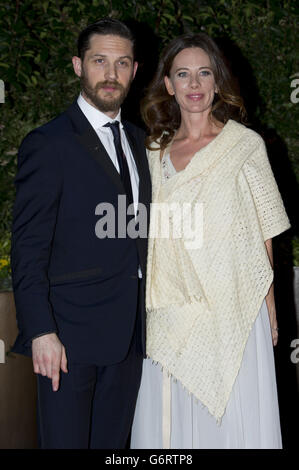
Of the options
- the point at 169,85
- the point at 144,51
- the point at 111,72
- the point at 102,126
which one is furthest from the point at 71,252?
the point at 144,51

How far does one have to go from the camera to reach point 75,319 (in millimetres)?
1828

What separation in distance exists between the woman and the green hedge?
1.13 meters

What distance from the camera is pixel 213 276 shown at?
1.99 meters

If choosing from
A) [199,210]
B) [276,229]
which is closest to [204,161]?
[199,210]

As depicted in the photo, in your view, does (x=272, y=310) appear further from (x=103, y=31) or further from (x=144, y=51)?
(x=144, y=51)

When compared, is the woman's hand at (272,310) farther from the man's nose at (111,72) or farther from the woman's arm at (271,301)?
the man's nose at (111,72)

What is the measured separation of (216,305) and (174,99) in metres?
0.87

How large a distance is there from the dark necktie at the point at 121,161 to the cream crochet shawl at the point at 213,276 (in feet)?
0.50

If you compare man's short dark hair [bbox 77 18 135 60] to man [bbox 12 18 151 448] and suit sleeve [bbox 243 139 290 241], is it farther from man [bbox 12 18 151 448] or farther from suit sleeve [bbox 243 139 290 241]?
suit sleeve [bbox 243 139 290 241]

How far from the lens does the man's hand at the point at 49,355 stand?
1.73 m

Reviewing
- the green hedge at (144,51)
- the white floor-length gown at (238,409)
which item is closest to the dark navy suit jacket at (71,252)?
the white floor-length gown at (238,409)

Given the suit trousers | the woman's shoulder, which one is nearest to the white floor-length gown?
the suit trousers

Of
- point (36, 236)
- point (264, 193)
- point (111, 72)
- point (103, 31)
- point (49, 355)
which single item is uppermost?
point (103, 31)

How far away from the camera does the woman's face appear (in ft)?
7.00
